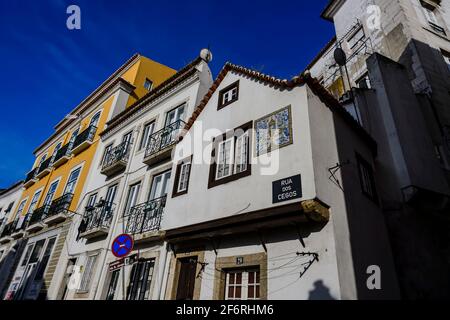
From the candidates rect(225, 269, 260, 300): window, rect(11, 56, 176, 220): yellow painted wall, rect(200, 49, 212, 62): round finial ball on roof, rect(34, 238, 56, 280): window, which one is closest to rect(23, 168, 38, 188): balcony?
rect(11, 56, 176, 220): yellow painted wall

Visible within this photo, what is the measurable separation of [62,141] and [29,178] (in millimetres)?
5035

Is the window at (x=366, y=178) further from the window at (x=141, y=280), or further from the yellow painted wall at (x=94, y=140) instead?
the yellow painted wall at (x=94, y=140)

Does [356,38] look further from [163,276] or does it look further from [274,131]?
[163,276]

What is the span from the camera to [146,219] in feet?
36.7

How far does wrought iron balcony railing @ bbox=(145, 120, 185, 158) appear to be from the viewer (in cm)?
1209

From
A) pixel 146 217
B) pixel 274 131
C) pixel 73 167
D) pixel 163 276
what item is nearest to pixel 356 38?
pixel 274 131

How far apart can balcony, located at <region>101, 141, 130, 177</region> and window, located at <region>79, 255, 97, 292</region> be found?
4314 millimetres

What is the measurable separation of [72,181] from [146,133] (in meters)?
7.38

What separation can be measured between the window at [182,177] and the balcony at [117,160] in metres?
4.72

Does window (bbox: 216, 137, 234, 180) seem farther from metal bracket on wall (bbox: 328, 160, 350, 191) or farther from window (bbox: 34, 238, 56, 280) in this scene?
window (bbox: 34, 238, 56, 280)

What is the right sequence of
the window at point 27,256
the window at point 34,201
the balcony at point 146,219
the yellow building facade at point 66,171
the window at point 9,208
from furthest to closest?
the window at point 9,208 < the window at point 34,201 < the window at point 27,256 < the yellow building facade at point 66,171 < the balcony at point 146,219

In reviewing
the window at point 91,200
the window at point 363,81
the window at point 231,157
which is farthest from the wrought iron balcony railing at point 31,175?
the window at point 363,81

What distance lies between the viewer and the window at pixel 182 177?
401 inches

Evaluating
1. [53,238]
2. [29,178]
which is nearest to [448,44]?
[53,238]
